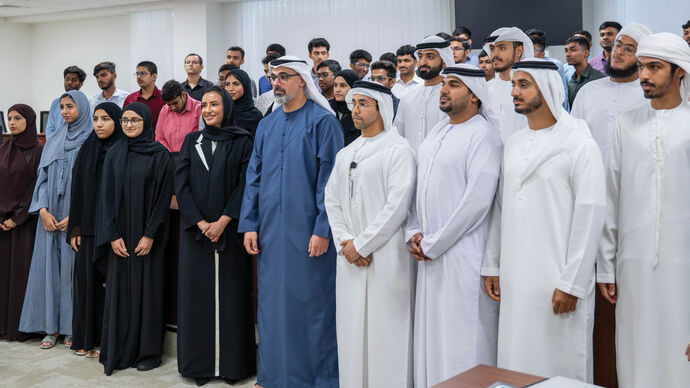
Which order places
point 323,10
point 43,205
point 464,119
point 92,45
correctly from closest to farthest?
point 464,119 → point 43,205 → point 323,10 → point 92,45

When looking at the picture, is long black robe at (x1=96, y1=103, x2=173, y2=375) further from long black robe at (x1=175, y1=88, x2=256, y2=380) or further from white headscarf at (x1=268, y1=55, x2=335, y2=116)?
white headscarf at (x1=268, y1=55, x2=335, y2=116)

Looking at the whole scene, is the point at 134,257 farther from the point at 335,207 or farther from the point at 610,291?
the point at 610,291

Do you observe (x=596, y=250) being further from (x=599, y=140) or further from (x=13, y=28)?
(x=13, y=28)

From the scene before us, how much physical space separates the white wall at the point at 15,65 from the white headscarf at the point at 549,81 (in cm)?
1317

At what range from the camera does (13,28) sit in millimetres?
13750

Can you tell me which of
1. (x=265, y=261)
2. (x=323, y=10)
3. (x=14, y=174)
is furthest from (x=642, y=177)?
(x=323, y=10)

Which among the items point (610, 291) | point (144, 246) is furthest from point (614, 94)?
A: point (144, 246)

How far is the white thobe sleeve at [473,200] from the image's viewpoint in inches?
119

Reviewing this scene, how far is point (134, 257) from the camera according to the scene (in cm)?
440

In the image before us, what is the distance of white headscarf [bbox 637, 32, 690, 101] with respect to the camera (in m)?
2.80

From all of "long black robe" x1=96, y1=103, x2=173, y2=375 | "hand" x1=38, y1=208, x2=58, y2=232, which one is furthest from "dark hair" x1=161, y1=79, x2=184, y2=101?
"hand" x1=38, y1=208, x2=58, y2=232

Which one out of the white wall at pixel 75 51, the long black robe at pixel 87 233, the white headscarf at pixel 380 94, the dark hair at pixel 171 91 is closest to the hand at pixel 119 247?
the long black robe at pixel 87 233

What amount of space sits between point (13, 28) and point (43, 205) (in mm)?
10489

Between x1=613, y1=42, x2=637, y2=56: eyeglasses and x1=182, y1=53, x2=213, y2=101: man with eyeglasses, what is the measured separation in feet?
13.4
